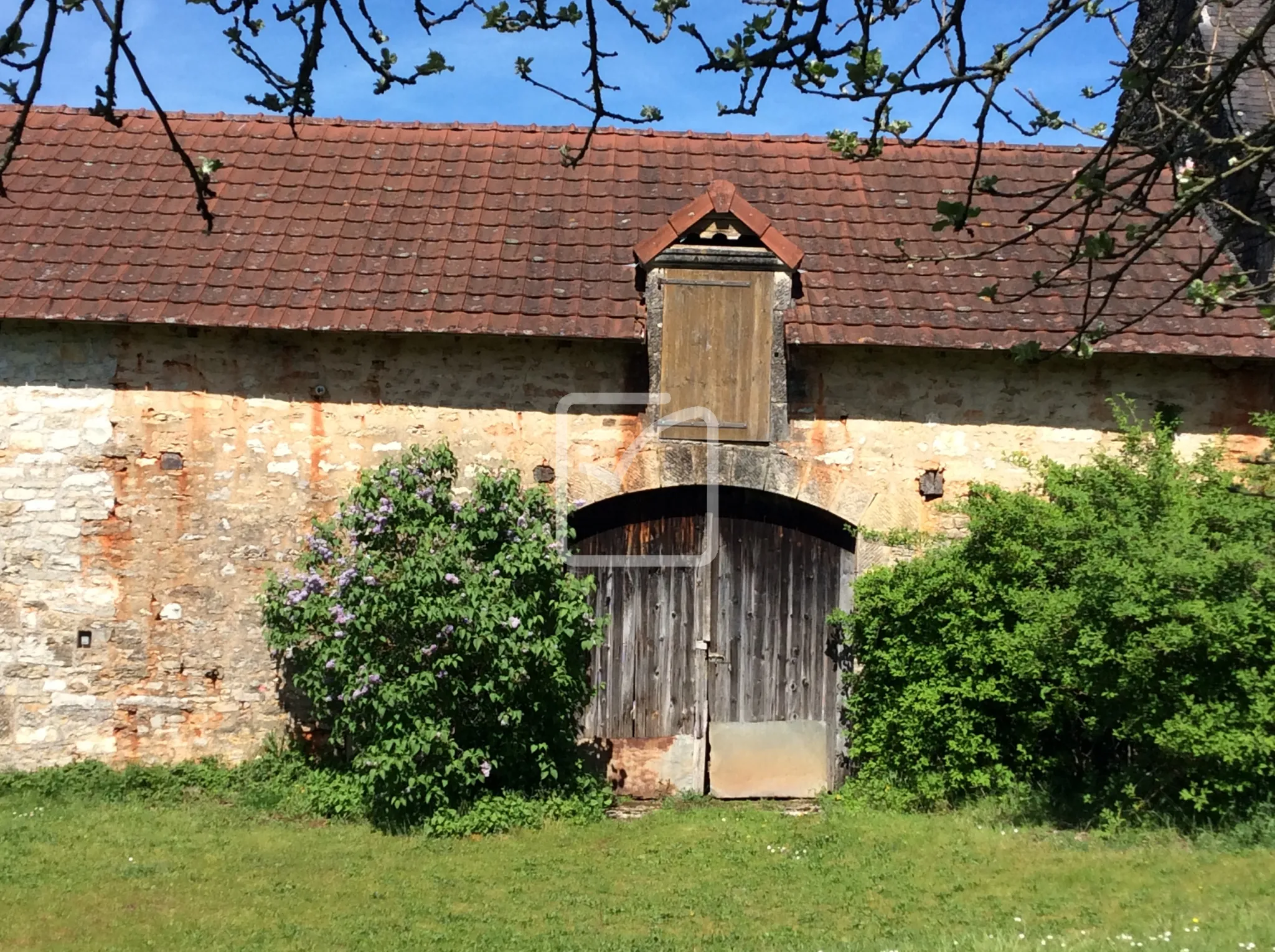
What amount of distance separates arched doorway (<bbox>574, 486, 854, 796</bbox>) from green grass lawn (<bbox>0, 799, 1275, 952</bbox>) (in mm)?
602

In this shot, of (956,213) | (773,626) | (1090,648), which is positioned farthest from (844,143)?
(773,626)

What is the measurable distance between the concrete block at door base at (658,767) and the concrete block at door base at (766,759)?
6.3 inches

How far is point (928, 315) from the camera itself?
773 centimetres

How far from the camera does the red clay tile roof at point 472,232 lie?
7570 millimetres

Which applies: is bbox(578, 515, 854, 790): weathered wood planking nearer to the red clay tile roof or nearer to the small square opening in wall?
the small square opening in wall

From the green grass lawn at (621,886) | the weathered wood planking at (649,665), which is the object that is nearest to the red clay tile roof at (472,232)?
the weathered wood planking at (649,665)

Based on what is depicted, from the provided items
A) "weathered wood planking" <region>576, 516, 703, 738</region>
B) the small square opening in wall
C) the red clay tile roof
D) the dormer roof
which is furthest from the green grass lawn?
the dormer roof

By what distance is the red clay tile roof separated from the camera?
298 inches

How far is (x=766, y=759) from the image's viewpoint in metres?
7.92

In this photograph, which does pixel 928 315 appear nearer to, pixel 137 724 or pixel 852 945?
pixel 852 945

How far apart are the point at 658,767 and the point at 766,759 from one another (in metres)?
0.75

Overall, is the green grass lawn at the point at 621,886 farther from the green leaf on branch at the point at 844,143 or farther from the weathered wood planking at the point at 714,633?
the green leaf on branch at the point at 844,143

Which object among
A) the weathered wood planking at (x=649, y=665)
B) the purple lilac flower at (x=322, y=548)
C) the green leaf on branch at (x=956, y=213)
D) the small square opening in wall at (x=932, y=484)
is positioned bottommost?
the weathered wood planking at (x=649, y=665)

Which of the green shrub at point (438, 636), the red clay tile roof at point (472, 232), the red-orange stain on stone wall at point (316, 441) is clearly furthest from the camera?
the red-orange stain on stone wall at point (316, 441)
